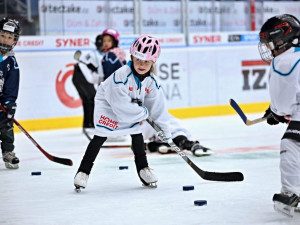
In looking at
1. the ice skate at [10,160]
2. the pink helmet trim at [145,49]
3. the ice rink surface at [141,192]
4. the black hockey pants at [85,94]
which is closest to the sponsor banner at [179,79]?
the black hockey pants at [85,94]

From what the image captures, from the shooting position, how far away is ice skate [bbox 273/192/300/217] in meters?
2.90

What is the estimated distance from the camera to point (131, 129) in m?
3.96

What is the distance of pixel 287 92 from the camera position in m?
2.97

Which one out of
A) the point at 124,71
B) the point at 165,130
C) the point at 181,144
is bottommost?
the point at 181,144

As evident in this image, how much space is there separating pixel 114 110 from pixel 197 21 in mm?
5705

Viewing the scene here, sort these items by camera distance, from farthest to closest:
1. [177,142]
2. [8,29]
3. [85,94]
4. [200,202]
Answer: [85,94]
[177,142]
[8,29]
[200,202]

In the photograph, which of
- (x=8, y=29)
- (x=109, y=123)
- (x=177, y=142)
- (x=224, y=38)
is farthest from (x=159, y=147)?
(x=224, y=38)

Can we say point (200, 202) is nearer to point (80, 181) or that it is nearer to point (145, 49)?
point (80, 181)

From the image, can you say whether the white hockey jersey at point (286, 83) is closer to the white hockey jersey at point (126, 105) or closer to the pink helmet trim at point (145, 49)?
the pink helmet trim at point (145, 49)

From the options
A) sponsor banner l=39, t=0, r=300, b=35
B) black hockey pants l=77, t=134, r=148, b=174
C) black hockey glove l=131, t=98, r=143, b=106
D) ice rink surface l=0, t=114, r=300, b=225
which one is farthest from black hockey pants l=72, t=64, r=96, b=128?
black hockey glove l=131, t=98, r=143, b=106

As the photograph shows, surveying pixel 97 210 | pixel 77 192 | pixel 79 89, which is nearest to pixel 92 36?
pixel 79 89

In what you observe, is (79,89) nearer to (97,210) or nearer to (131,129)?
(131,129)

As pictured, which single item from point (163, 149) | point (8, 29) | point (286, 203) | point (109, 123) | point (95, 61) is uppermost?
point (8, 29)

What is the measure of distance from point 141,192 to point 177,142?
166 cm
